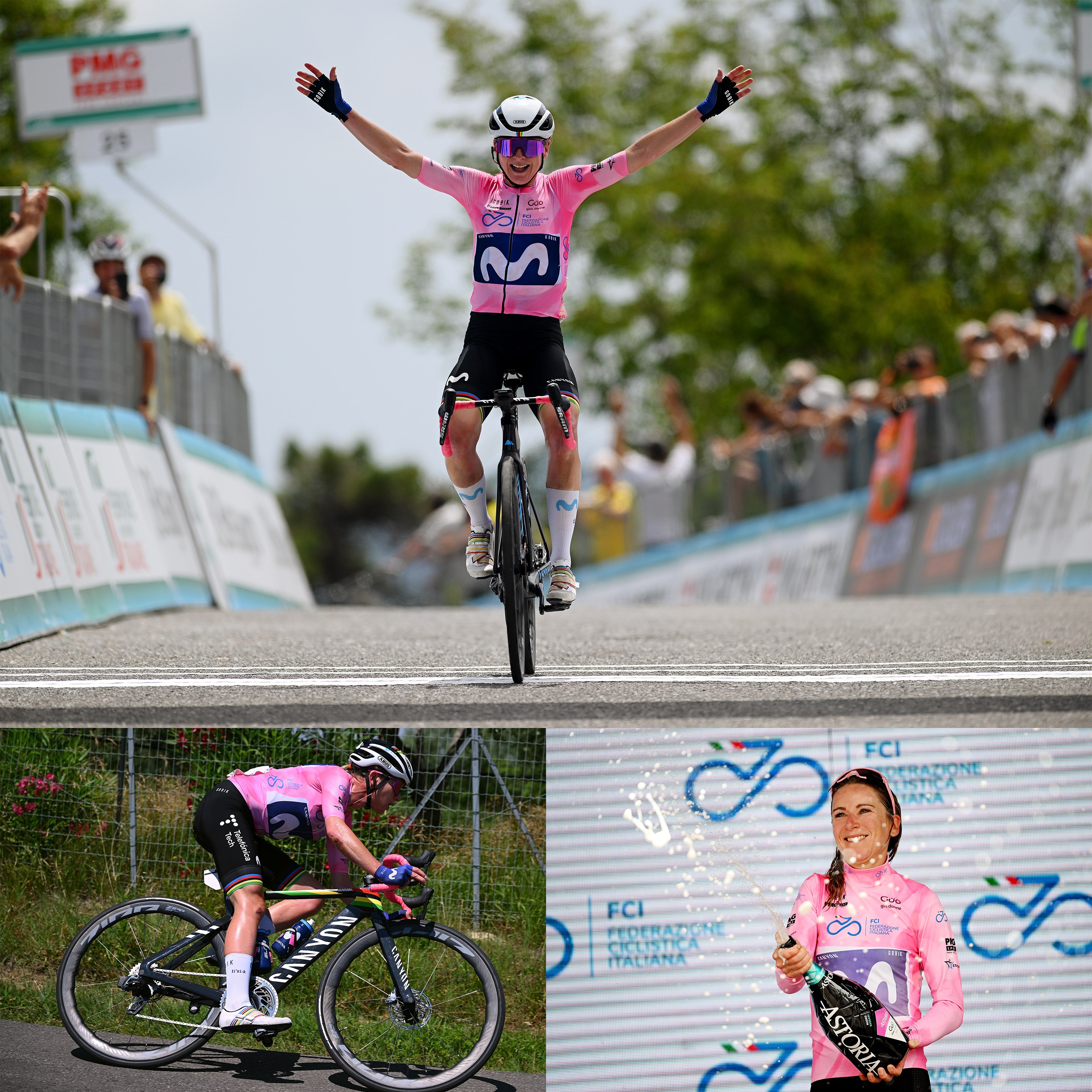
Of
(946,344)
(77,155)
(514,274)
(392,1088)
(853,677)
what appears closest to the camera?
(392,1088)

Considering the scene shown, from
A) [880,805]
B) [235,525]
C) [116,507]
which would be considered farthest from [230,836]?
[235,525]

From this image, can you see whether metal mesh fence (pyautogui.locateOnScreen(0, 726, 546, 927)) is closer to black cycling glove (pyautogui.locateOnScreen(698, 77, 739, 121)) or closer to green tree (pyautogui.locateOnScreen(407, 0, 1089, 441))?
black cycling glove (pyautogui.locateOnScreen(698, 77, 739, 121))

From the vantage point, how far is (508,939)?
7.46 meters

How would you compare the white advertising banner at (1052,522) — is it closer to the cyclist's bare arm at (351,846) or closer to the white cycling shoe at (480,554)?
the white cycling shoe at (480,554)

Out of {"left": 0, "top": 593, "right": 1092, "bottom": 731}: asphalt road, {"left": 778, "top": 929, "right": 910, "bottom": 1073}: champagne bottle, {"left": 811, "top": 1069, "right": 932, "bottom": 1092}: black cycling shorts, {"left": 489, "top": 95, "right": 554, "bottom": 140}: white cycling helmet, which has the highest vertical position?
{"left": 489, "top": 95, "right": 554, "bottom": 140}: white cycling helmet

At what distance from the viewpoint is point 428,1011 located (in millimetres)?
7262

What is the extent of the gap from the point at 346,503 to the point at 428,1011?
9672 centimetres

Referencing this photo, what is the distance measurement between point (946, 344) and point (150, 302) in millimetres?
28011

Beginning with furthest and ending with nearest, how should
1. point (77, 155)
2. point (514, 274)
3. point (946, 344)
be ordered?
point (946, 344)
point (77, 155)
point (514, 274)

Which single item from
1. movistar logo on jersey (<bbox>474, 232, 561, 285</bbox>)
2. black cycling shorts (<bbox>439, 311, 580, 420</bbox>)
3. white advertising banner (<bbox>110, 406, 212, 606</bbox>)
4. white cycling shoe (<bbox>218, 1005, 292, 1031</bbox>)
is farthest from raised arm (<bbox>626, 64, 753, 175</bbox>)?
white advertising banner (<bbox>110, 406, 212, 606</bbox>)

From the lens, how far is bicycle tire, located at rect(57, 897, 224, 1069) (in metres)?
7.37

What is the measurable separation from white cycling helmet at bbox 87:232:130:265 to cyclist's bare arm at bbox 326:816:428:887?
8345 millimetres

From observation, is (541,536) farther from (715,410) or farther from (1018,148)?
(1018,148)

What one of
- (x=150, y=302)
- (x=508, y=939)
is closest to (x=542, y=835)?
(x=508, y=939)
